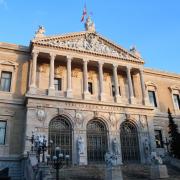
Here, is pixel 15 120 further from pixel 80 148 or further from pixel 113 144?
Answer: pixel 113 144

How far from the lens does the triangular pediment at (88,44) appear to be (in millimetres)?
24234

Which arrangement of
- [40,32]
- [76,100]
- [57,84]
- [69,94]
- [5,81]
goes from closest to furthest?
1. [76,100]
2. [69,94]
3. [5,81]
4. [40,32]
5. [57,84]

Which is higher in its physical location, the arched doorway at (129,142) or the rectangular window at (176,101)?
the rectangular window at (176,101)

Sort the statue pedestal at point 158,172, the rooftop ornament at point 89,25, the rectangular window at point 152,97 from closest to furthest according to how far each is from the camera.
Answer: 1. the statue pedestal at point 158,172
2. the rooftop ornament at point 89,25
3. the rectangular window at point 152,97

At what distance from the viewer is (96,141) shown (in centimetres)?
2264

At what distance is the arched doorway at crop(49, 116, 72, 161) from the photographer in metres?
21.2

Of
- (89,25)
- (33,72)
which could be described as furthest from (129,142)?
(89,25)

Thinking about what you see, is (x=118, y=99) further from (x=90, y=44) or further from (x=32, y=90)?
(x=32, y=90)

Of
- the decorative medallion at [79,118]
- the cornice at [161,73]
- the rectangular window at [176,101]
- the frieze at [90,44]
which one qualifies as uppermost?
the frieze at [90,44]

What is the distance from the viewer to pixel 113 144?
73.6ft

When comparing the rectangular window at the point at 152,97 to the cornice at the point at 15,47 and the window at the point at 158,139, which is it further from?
the cornice at the point at 15,47

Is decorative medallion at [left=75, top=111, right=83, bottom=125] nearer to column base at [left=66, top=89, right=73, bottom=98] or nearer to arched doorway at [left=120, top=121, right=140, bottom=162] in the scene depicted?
column base at [left=66, top=89, right=73, bottom=98]

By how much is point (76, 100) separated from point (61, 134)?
3.14 m

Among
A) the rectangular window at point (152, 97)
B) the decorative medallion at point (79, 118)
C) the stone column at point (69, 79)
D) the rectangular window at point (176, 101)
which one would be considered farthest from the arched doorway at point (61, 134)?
the rectangular window at point (176, 101)
